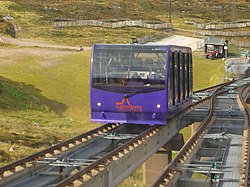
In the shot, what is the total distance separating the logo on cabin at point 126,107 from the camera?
1785 cm

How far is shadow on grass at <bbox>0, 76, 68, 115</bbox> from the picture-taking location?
113 ft

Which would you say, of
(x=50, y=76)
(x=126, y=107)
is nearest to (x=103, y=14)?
(x=50, y=76)

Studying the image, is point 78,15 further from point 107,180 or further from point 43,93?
point 107,180

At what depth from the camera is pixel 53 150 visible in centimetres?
1523

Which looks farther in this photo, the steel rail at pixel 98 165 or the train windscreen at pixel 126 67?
the train windscreen at pixel 126 67

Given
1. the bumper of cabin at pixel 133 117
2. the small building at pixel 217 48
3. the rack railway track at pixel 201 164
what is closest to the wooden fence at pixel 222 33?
the small building at pixel 217 48

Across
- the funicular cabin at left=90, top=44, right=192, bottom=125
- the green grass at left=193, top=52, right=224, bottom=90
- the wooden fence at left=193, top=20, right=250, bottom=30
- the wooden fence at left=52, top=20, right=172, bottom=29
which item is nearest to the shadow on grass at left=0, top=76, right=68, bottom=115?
the funicular cabin at left=90, top=44, right=192, bottom=125

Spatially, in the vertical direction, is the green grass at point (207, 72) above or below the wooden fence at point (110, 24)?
below

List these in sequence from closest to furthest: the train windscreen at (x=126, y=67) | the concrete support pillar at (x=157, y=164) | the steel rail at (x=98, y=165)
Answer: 1. the steel rail at (x=98, y=165)
2. the train windscreen at (x=126, y=67)
3. the concrete support pillar at (x=157, y=164)

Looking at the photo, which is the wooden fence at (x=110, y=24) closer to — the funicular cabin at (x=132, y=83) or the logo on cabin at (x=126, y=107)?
the funicular cabin at (x=132, y=83)

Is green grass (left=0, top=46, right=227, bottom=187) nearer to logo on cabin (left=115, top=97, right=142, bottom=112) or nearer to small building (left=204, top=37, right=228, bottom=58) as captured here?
small building (left=204, top=37, right=228, bottom=58)

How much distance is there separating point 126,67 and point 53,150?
446 cm

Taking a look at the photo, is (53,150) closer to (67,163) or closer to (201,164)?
(67,163)

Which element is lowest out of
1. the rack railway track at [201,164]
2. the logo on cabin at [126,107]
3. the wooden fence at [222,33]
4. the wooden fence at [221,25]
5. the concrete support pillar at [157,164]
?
the concrete support pillar at [157,164]
